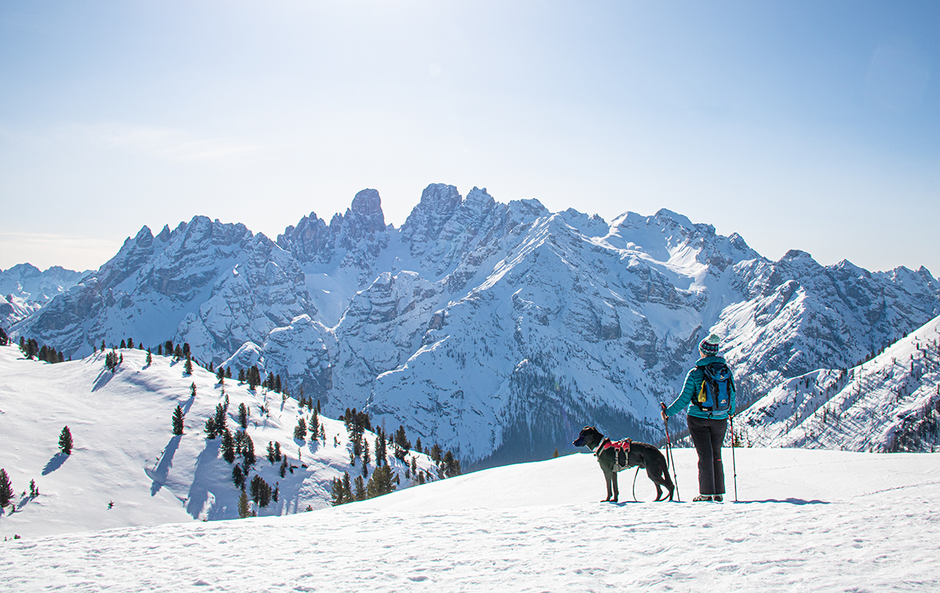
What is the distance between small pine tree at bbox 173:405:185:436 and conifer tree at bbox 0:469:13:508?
3164 centimetres

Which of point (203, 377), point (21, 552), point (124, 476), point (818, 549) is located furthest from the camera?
point (203, 377)

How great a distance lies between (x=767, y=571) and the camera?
21.4 ft

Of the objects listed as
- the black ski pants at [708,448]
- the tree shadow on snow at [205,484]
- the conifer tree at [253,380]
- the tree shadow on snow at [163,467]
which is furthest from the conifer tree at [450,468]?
the black ski pants at [708,448]

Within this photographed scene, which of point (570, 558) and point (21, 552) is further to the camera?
point (21, 552)

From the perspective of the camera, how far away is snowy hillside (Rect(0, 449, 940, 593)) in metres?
6.68

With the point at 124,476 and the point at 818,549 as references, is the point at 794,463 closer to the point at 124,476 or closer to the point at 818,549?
the point at 818,549

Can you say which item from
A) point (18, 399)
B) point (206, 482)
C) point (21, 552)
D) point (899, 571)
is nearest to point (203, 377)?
point (18, 399)

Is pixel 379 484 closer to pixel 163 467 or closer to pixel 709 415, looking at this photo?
pixel 163 467

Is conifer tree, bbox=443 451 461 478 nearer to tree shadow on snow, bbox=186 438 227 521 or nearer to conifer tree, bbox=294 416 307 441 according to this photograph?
conifer tree, bbox=294 416 307 441

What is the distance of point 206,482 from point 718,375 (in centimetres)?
10523

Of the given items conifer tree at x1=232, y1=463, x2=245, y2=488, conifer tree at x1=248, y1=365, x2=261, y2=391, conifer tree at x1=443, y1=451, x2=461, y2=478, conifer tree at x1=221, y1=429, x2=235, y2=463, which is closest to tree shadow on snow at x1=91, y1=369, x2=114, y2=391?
conifer tree at x1=248, y1=365, x2=261, y2=391

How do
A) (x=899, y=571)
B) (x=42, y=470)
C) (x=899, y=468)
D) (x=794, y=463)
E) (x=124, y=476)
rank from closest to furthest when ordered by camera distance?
(x=899, y=571) → (x=899, y=468) → (x=794, y=463) → (x=42, y=470) → (x=124, y=476)

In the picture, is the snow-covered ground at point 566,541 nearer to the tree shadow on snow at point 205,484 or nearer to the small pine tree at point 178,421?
the tree shadow on snow at point 205,484

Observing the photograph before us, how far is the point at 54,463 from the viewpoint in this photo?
3388 inches
